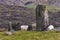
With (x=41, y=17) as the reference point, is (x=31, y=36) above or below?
below

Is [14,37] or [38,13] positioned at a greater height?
[38,13]

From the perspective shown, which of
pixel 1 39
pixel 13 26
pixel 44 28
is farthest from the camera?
pixel 13 26

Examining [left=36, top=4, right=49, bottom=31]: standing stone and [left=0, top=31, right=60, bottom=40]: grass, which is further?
[left=36, top=4, right=49, bottom=31]: standing stone

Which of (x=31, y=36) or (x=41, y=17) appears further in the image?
(x=41, y=17)

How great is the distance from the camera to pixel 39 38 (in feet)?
52.9

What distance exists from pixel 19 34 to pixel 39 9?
21.1ft

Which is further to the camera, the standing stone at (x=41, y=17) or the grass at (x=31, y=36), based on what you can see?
the standing stone at (x=41, y=17)

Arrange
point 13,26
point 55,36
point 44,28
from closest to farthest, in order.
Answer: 1. point 55,36
2. point 44,28
3. point 13,26

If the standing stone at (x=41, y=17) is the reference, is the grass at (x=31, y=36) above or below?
below

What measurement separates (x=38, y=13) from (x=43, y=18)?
892 millimetres

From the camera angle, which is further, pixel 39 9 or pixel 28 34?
pixel 39 9

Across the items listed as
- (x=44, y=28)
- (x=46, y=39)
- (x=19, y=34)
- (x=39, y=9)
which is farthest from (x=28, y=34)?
(x=39, y=9)

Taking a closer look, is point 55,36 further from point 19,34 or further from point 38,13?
point 38,13

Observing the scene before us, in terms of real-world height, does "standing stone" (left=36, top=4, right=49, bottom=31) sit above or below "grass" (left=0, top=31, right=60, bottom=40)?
above
